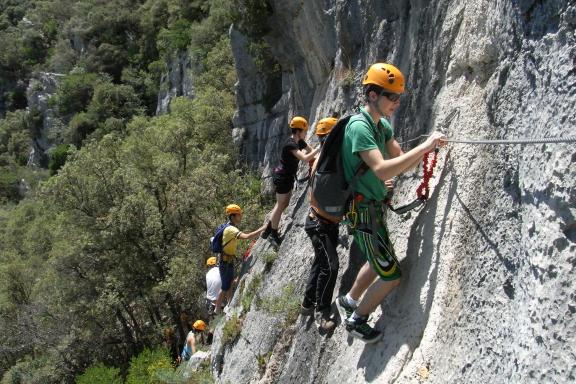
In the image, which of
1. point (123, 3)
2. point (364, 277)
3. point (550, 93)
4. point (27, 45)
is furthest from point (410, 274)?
point (27, 45)

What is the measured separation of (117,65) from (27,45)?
78.7ft

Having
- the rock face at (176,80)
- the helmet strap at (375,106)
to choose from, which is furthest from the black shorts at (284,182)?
the rock face at (176,80)

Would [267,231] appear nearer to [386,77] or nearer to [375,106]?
[375,106]

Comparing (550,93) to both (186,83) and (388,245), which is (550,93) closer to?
(388,245)

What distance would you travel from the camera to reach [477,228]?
3.99m

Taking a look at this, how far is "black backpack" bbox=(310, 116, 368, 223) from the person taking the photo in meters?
4.43

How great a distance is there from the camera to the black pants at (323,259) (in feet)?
17.7

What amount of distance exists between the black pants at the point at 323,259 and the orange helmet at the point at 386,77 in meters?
1.74

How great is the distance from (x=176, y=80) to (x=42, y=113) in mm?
27142

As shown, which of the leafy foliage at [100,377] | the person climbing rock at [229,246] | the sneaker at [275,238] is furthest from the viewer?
the leafy foliage at [100,377]

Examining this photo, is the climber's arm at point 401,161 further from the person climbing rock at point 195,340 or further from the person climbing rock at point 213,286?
the person climbing rock at point 195,340

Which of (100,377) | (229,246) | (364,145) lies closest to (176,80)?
(100,377)

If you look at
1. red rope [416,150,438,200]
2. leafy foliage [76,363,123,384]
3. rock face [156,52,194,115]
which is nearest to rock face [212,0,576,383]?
red rope [416,150,438,200]

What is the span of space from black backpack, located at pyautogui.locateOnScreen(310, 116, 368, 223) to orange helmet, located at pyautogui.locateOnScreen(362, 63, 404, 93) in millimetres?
371
